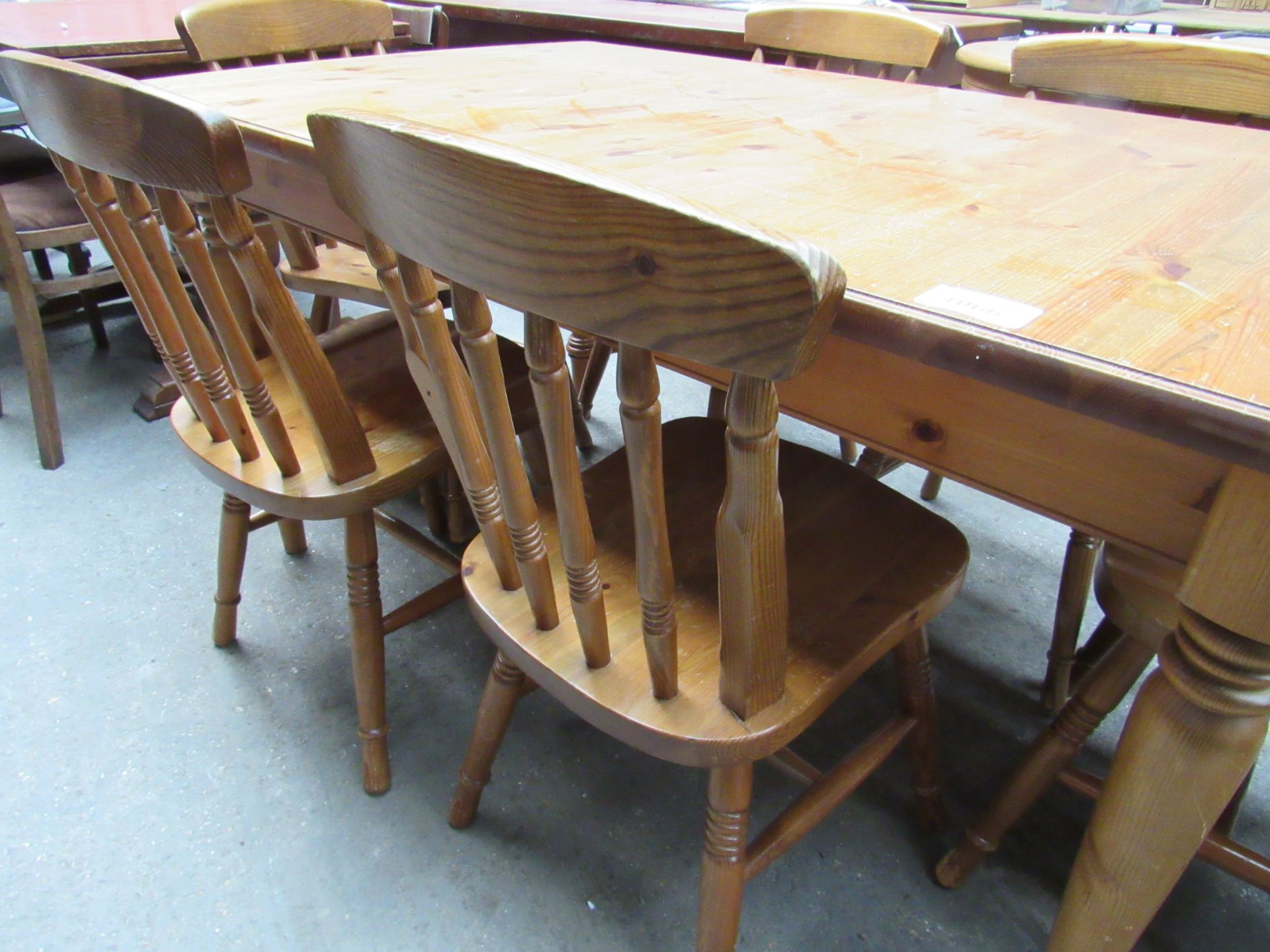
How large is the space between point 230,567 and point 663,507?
0.97 m

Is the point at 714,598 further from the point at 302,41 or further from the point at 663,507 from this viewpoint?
the point at 302,41

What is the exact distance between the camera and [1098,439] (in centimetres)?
55

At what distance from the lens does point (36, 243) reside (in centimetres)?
168

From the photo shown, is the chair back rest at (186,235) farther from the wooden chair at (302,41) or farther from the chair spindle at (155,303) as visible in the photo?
the wooden chair at (302,41)

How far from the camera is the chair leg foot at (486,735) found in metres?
0.98

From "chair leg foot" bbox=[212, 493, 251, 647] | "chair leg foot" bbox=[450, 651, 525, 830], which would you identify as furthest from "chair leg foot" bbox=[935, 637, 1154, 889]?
"chair leg foot" bbox=[212, 493, 251, 647]

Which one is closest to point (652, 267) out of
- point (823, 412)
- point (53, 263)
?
point (823, 412)

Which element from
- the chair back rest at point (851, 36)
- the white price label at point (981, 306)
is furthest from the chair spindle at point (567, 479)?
the chair back rest at point (851, 36)

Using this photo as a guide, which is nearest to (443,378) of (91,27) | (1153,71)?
(1153,71)

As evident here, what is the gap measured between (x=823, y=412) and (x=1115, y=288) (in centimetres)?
22

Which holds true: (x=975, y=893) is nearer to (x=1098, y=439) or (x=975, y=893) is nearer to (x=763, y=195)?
(x=1098, y=439)

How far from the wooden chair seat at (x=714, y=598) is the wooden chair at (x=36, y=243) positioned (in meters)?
1.42

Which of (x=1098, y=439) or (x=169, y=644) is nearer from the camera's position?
(x=1098, y=439)

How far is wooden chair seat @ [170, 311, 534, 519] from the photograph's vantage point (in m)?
0.94
